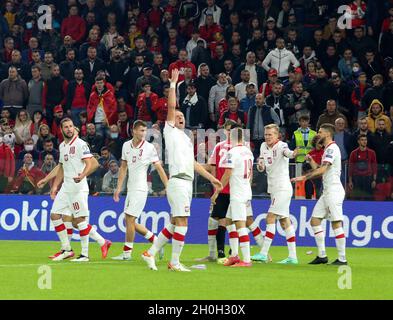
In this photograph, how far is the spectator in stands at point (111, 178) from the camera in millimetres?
24891

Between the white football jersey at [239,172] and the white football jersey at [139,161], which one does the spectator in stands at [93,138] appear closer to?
the white football jersey at [139,161]

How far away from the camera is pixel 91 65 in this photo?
2994 centimetres

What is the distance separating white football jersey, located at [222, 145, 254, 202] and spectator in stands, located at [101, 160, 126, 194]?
674 cm

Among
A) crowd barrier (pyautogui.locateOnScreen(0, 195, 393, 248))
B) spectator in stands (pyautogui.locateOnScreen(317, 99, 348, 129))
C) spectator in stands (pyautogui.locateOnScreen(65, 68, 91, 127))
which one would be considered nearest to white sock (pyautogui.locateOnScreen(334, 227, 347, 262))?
crowd barrier (pyautogui.locateOnScreen(0, 195, 393, 248))

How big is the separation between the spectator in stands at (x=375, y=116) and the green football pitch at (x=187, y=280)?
595cm

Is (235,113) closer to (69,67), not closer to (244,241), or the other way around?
(69,67)

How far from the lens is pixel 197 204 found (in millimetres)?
25109

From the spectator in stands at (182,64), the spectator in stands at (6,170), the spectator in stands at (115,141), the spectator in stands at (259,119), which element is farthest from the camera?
the spectator in stands at (182,64)

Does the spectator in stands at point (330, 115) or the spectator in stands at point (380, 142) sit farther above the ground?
the spectator in stands at point (330, 115)

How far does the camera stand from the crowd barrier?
24.5 m

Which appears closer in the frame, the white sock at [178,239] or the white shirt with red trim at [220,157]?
the white sock at [178,239]

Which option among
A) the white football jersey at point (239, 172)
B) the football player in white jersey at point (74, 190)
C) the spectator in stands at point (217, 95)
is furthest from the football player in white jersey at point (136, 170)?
the spectator in stands at point (217, 95)

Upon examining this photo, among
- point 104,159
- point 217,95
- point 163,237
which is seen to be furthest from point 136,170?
point 217,95
